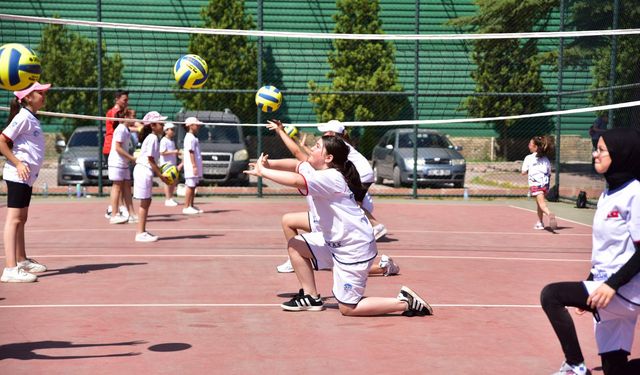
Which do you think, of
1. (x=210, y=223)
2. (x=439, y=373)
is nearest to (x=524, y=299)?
(x=439, y=373)

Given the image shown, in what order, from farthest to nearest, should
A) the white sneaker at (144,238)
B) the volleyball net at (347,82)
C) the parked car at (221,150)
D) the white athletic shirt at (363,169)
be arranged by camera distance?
1. the volleyball net at (347,82)
2. the parked car at (221,150)
3. the white sneaker at (144,238)
4. the white athletic shirt at (363,169)

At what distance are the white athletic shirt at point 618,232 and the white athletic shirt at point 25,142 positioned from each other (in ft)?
19.8

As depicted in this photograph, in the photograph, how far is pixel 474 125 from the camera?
32.6m

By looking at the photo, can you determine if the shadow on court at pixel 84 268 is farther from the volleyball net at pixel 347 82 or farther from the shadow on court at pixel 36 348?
the volleyball net at pixel 347 82

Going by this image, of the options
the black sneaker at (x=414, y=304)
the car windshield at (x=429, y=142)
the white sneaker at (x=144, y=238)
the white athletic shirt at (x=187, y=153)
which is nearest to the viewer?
the black sneaker at (x=414, y=304)

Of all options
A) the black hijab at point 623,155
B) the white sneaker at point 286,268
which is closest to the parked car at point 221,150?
the white sneaker at point 286,268

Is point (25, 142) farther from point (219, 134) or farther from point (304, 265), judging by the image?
point (219, 134)

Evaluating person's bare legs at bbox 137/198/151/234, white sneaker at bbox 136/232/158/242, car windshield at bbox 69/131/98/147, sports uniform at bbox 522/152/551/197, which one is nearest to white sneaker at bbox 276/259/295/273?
person's bare legs at bbox 137/198/151/234

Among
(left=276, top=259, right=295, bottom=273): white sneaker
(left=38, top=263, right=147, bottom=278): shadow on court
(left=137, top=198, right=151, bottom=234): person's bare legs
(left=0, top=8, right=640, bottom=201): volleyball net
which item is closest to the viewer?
(left=38, top=263, right=147, bottom=278): shadow on court

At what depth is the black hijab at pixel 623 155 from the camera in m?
5.31

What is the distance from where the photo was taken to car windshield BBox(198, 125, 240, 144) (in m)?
22.3

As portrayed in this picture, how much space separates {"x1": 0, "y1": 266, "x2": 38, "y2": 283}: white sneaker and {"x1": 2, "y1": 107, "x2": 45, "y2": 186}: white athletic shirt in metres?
0.88

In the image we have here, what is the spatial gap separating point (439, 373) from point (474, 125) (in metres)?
27.1

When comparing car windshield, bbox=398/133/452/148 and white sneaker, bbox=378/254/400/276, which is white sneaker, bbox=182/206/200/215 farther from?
car windshield, bbox=398/133/452/148
